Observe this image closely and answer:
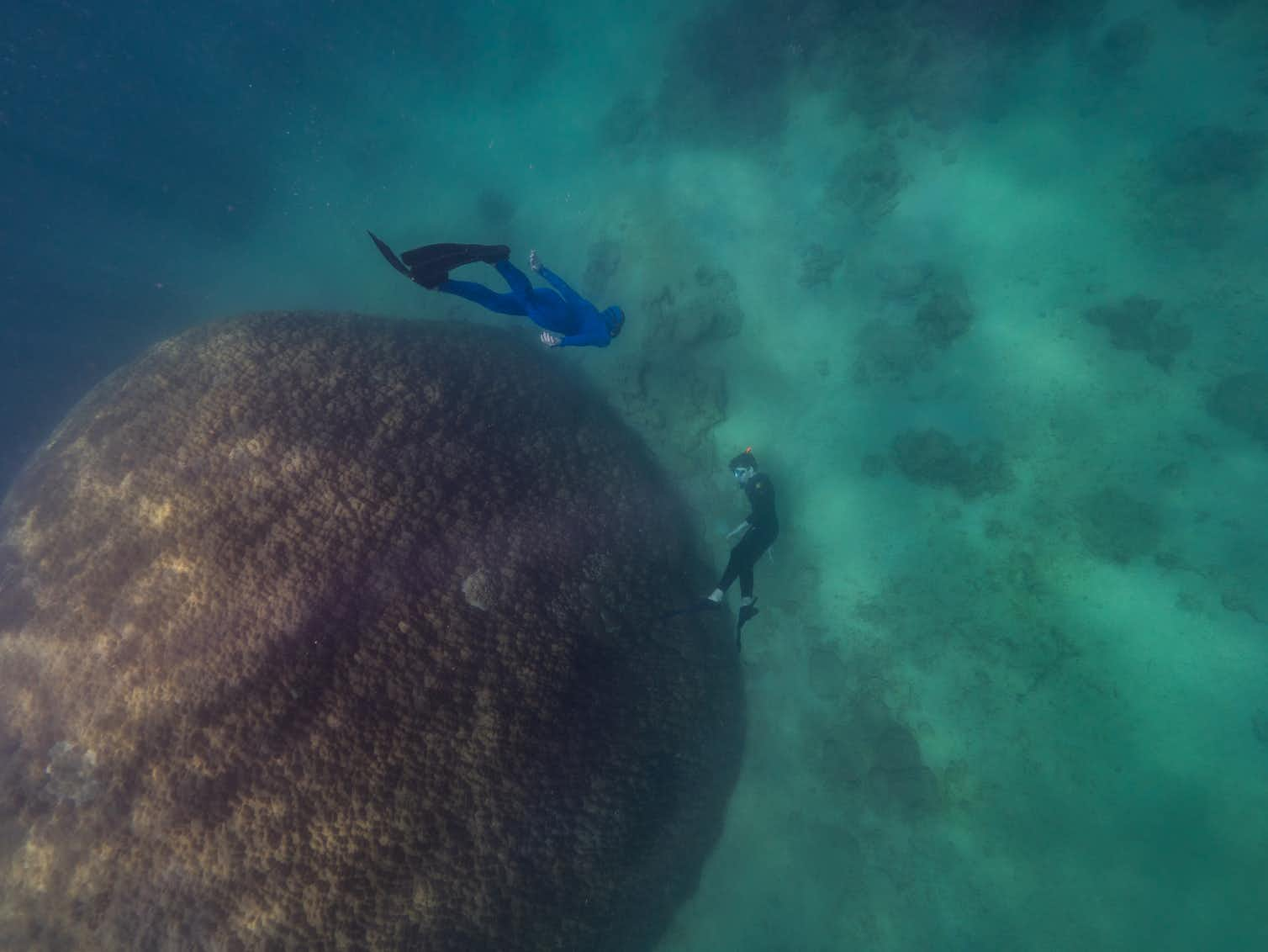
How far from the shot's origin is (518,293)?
543 cm

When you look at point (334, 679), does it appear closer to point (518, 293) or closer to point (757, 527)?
point (518, 293)

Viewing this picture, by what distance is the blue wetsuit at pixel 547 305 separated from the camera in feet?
16.9

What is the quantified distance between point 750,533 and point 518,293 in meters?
4.13

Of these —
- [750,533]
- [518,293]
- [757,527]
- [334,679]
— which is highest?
[757,527]

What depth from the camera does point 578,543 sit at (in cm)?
565

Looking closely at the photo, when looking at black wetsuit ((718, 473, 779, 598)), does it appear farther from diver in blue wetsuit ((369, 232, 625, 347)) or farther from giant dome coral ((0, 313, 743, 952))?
diver in blue wetsuit ((369, 232, 625, 347))

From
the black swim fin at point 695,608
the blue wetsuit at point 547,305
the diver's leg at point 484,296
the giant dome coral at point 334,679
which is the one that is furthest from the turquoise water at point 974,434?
the diver's leg at point 484,296

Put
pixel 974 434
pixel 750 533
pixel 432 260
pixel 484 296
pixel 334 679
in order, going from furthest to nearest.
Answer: pixel 974 434, pixel 750 533, pixel 484 296, pixel 432 260, pixel 334 679

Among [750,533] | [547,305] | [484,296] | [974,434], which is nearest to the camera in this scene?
[484,296]

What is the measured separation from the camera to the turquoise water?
21.0 ft

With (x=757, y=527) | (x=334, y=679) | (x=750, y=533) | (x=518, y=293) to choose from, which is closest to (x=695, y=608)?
(x=750, y=533)

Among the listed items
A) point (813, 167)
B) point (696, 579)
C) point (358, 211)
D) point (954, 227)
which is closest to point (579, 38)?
point (358, 211)

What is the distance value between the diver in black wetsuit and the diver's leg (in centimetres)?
367

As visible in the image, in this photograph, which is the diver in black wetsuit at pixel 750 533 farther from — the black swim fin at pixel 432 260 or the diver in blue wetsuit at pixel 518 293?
the black swim fin at pixel 432 260
